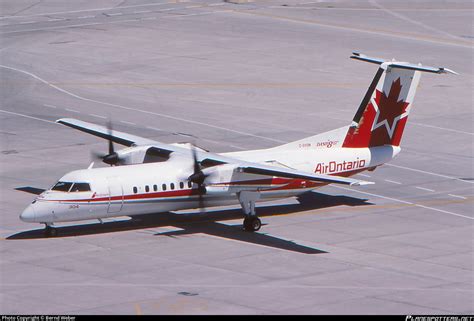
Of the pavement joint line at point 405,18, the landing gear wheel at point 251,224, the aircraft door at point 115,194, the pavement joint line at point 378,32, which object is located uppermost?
the pavement joint line at point 405,18

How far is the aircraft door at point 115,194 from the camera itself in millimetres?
40125

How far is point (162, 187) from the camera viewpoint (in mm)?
41094

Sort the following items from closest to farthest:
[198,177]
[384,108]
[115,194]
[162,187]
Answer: [115,194] → [198,177] → [162,187] → [384,108]

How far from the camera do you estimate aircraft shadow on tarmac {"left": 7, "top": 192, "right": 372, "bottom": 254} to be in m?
40.2

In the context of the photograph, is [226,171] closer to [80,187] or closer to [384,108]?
[80,187]

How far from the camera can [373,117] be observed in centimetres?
4638

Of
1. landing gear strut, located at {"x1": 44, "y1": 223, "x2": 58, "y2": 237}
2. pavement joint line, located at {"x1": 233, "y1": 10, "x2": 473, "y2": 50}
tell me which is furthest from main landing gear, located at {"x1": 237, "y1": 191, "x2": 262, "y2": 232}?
pavement joint line, located at {"x1": 233, "y1": 10, "x2": 473, "y2": 50}

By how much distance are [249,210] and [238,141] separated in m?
15.4

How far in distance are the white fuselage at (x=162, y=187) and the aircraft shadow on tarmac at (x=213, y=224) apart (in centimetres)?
95

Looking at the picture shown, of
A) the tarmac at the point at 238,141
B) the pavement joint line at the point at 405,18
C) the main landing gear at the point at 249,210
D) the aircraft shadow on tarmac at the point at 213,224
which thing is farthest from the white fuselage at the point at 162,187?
the pavement joint line at the point at 405,18

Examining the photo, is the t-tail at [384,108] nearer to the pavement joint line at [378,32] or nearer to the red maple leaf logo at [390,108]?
the red maple leaf logo at [390,108]

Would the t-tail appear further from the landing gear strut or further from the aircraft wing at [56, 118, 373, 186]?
the landing gear strut

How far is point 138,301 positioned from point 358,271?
313 inches

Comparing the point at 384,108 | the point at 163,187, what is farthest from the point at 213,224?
the point at 384,108
